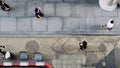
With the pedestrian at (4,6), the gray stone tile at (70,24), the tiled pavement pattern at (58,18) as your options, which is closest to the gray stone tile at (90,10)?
the tiled pavement pattern at (58,18)

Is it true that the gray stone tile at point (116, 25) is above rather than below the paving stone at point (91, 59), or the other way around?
above

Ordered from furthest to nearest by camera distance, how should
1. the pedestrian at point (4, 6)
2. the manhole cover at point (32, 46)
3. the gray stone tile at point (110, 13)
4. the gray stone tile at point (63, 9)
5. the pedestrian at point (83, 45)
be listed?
the gray stone tile at point (63, 9)
the gray stone tile at point (110, 13)
the manhole cover at point (32, 46)
the pedestrian at point (4, 6)
the pedestrian at point (83, 45)

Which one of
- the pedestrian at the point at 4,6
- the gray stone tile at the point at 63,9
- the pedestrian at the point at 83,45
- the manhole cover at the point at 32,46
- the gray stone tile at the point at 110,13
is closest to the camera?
the pedestrian at the point at 83,45

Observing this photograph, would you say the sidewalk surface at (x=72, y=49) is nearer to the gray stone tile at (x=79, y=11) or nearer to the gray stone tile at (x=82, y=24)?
the gray stone tile at (x=82, y=24)

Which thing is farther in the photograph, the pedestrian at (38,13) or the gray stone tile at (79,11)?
the gray stone tile at (79,11)

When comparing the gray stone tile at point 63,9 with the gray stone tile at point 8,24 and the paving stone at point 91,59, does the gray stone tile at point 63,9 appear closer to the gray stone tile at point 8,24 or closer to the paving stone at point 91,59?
the gray stone tile at point 8,24

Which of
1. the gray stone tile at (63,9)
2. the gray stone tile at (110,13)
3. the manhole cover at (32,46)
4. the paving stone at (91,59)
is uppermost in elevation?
the gray stone tile at (63,9)

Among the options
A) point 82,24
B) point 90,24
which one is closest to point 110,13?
point 90,24

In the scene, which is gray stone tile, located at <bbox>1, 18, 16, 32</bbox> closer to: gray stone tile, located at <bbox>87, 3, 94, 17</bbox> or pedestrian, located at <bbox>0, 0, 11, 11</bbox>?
pedestrian, located at <bbox>0, 0, 11, 11</bbox>
